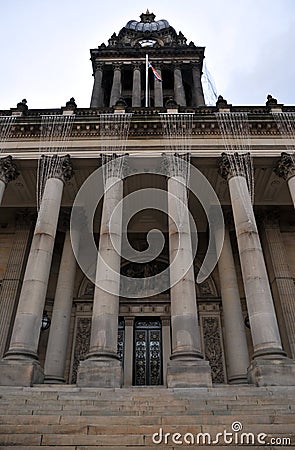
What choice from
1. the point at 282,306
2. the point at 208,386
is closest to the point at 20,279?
the point at 208,386

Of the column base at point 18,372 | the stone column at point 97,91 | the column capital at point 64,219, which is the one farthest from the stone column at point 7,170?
the stone column at point 97,91

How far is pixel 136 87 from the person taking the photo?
3123 centimetres

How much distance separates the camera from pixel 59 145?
18.0 m

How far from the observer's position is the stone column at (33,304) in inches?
472

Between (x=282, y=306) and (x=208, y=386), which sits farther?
(x=282, y=306)

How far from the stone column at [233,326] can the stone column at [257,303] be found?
3.53 meters

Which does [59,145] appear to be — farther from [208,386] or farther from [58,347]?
[208,386]

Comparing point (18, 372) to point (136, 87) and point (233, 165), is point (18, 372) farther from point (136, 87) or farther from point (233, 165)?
point (136, 87)

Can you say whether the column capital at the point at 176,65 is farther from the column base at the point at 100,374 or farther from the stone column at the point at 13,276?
the column base at the point at 100,374

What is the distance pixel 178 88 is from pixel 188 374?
25.6 metres

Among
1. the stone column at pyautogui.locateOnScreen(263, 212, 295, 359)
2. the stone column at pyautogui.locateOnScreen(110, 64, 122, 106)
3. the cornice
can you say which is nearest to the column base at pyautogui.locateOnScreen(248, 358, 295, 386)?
the stone column at pyautogui.locateOnScreen(263, 212, 295, 359)

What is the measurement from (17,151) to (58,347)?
9.57 m

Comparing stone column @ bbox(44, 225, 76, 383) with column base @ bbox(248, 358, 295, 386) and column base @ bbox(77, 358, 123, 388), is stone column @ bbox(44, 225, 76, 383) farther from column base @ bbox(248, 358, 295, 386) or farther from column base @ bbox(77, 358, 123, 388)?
column base @ bbox(248, 358, 295, 386)

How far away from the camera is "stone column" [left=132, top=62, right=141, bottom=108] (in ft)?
99.5
